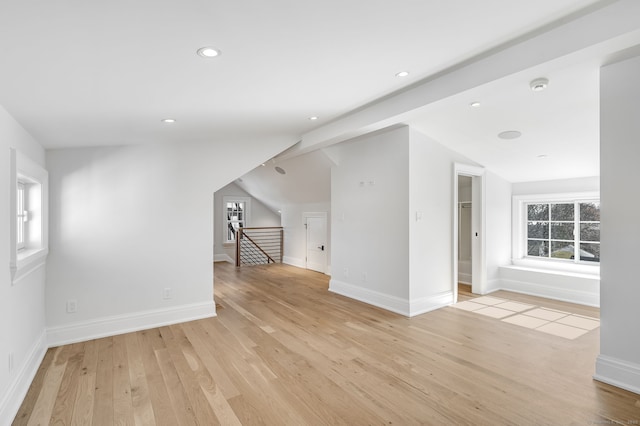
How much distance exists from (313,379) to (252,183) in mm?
6638

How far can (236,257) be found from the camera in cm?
820

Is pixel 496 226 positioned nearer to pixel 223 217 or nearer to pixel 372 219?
pixel 372 219

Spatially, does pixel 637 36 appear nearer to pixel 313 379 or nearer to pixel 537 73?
pixel 537 73

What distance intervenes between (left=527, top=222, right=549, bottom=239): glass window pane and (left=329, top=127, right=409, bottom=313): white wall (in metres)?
3.08

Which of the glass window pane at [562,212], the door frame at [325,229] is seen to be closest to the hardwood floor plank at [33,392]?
the door frame at [325,229]

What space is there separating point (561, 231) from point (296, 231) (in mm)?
5257

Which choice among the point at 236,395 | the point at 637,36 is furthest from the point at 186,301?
the point at 637,36

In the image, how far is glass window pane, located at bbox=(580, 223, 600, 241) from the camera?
16.6ft

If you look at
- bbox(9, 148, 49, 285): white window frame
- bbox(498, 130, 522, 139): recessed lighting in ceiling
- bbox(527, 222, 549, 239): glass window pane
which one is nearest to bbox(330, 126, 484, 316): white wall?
bbox(498, 130, 522, 139): recessed lighting in ceiling

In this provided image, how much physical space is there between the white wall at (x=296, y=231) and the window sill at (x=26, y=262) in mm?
4881

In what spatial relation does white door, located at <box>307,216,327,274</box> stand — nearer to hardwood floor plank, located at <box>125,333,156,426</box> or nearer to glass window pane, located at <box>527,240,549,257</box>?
glass window pane, located at <box>527,240,549,257</box>

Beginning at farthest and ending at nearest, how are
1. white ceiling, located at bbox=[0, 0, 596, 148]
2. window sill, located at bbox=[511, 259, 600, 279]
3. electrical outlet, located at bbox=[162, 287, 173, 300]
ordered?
window sill, located at bbox=[511, 259, 600, 279] < electrical outlet, located at bbox=[162, 287, 173, 300] < white ceiling, located at bbox=[0, 0, 596, 148]

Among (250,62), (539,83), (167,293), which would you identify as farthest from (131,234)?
(539,83)

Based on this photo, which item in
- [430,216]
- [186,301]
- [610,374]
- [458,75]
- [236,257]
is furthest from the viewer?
[236,257]
